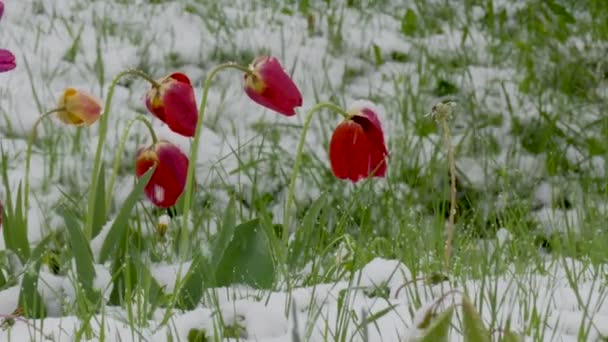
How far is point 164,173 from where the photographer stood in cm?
149

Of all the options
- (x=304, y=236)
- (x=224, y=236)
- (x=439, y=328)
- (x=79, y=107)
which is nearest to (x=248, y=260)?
A: (x=224, y=236)

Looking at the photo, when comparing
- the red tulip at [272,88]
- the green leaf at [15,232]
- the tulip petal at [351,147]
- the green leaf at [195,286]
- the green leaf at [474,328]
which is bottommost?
the green leaf at [195,286]

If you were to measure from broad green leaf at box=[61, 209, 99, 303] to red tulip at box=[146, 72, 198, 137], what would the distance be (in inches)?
7.1

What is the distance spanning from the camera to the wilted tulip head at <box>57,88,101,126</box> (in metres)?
1.50

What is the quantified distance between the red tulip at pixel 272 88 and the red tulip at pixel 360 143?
73 millimetres

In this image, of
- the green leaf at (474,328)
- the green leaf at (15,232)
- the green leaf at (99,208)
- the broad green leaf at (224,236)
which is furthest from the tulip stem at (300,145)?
the green leaf at (474,328)

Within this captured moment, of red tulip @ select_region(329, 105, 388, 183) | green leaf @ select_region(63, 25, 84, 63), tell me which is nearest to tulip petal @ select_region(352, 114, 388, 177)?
red tulip @ select_region(329, 105, 388, 183)

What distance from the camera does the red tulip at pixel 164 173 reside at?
A: 4.87 feet

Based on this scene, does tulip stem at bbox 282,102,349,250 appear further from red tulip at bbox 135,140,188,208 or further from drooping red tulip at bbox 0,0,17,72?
drooping red tulip at bbox 0,0,17,72

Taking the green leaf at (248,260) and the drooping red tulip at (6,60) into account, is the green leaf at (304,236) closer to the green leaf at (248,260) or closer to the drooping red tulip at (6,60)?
the green leaf at (248,260)

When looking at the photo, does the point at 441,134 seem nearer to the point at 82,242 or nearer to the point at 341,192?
the point at 341,192

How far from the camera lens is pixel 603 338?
1.05 meters

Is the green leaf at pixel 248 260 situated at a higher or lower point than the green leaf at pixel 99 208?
lower

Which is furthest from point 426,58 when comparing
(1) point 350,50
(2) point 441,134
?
(2) point 441,134
